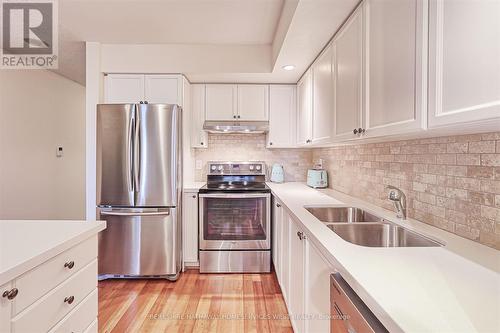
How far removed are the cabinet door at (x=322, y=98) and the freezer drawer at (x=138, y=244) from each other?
1572 mm

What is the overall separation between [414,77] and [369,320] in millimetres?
863

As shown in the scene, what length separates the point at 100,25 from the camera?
248 centimetres

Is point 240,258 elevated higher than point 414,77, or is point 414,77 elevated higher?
point 414,77

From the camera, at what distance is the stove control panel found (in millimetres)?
3459

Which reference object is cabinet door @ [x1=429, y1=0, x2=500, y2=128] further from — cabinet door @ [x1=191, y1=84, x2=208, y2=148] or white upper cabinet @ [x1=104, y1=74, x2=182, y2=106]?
cabinet door @ [x1=191, y1=84, x2=208, y2=148]

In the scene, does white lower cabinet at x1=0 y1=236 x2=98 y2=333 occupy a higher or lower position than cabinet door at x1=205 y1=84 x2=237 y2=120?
lower

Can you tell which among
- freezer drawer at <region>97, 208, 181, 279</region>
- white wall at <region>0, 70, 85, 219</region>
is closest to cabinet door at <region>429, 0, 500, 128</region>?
freezer drawer at <region>97, 208, 181, 279</region>

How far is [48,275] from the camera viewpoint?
3.47ft

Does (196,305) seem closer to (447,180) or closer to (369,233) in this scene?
(369,233)

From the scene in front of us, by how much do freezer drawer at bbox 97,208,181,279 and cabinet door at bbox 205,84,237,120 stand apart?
124 cm

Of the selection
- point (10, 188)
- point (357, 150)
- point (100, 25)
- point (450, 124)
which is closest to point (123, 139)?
point (100, 25)

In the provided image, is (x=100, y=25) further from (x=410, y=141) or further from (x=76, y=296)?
(x=410, y=141)

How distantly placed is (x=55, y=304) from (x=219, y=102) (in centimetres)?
260

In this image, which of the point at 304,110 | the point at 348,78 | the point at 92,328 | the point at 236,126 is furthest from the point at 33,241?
the point at 304,110
